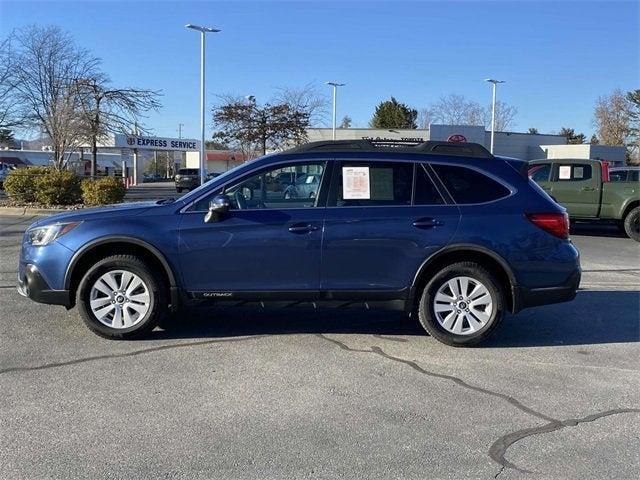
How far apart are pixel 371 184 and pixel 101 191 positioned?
14.1 metres

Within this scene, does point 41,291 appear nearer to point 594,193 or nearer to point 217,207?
point 217,207

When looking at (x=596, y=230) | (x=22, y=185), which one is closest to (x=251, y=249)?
(x=596, y=230)

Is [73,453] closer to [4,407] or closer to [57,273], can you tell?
[4,407]

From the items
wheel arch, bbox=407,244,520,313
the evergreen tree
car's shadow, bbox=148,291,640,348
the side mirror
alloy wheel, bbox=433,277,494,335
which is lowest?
car's shadow, bbox=148,291,640,348

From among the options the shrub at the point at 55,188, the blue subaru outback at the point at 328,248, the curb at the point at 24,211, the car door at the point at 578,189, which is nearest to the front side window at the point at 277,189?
the blue subaru outback at the point at 328,248

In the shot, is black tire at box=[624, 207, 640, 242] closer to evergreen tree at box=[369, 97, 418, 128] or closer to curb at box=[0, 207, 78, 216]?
curb at box=[0, 207, 78, 216]

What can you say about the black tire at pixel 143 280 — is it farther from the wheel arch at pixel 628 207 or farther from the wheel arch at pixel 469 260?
the wheel arch at pixel 628 207

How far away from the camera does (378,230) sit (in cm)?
542

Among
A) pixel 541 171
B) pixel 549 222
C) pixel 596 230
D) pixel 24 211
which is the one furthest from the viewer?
pixel 24 211

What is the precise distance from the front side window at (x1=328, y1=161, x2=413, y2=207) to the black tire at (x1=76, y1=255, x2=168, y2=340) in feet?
5.71

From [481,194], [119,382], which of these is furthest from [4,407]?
[481,194]

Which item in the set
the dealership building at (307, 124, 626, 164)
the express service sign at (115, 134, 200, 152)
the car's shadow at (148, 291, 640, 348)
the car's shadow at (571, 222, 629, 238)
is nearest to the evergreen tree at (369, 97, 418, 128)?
the dealership building at (307, 124, 626, 164)

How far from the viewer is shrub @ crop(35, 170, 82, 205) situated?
60.4 feet

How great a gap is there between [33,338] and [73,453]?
2.46 metres
